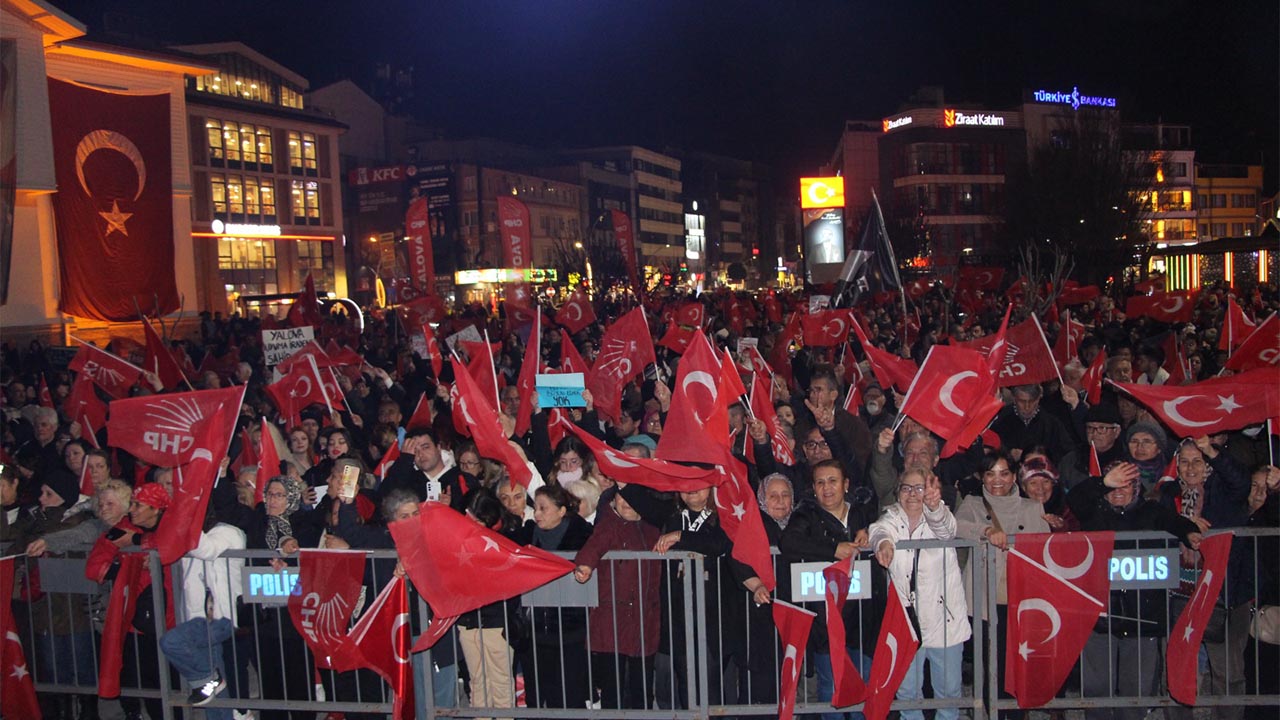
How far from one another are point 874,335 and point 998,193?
6063 cm

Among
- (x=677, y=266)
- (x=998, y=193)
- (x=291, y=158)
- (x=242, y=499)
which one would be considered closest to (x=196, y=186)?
(x=291, y=158)

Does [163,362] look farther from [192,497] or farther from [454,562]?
[454,562]

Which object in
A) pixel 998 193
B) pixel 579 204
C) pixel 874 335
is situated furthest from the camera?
pixel 579 204

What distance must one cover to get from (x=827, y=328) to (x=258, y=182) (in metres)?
42.2

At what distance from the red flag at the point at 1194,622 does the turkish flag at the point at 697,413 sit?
2.59m

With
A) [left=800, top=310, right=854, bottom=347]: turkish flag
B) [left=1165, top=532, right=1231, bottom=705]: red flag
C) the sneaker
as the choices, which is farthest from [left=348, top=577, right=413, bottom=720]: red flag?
[left=800, top=310, right=854, bottom=347]: turkish flag

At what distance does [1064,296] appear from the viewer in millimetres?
22531

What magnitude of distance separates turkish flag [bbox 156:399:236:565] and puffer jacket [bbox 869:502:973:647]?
3812 millimetres

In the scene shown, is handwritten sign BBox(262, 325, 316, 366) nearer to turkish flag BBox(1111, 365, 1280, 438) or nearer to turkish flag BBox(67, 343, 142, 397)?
turkish flag BBox(67, 343, 142, 397)

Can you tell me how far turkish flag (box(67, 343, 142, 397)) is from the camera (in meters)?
11.3

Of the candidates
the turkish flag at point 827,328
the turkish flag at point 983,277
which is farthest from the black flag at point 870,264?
the turkish flag at point 983,277

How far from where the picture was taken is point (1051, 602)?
530 cm

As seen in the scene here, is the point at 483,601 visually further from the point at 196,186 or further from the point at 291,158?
the point at 291,158

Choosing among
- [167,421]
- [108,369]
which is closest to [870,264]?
[108,369]
